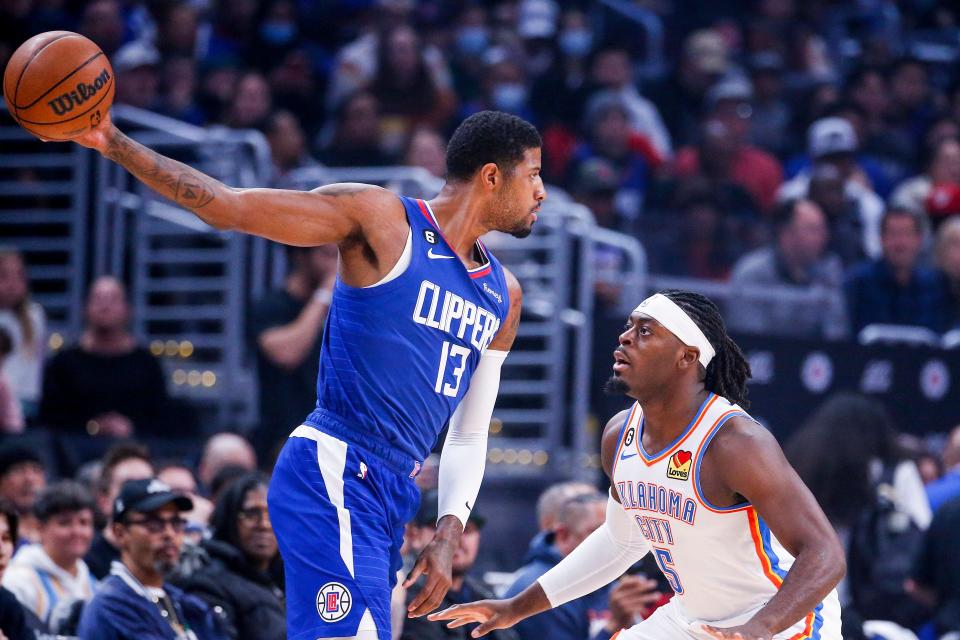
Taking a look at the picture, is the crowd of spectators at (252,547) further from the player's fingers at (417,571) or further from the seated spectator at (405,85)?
the seated spectator at (405,85)

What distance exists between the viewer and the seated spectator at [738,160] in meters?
14.2

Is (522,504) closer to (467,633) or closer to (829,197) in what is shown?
(467,633)

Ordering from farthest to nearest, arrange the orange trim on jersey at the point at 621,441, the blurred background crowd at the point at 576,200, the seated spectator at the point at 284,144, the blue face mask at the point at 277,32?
the blue face mask at the point at 277,32 → the seated spectator at the point at 284,144 → the blurred background crowd at the point at 576,200 → the orange trim on jersey at the point at 621,441

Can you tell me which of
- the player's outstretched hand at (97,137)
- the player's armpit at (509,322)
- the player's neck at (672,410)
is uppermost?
the player's outstretched hand at (97,137)

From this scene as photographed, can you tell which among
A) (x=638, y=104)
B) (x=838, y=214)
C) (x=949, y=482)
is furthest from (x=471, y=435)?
(x=638, y=104)

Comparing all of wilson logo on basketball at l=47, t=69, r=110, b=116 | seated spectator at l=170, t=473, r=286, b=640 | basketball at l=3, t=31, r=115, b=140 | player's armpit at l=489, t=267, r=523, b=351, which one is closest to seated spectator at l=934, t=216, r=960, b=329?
seated spectator at l=170, t=473, r=286, b=640

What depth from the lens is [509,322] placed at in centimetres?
545

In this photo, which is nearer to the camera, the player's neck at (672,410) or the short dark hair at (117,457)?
the player's neck at (672,410)

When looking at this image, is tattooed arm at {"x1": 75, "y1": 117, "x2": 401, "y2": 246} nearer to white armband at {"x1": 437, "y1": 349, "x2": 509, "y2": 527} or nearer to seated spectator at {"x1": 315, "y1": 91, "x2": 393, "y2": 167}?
white armband at {"x1": 437, "y1": 349, "x2": 509, "y2": 527}

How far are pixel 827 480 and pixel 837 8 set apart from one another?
10827 mm

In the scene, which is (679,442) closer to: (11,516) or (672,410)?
(672,410)

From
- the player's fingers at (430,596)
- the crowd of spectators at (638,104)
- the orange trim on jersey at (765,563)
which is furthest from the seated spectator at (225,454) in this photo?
the orange trim on jersey at (765,563)

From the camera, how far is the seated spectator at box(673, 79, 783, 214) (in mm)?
14227

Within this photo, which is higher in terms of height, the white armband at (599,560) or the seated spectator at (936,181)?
the seated spectator at (936,181)
